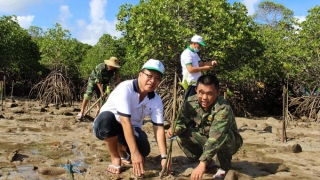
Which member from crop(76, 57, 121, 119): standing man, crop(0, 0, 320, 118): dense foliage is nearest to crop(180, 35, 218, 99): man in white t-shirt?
crop(76, 57, 121, 119): standing man

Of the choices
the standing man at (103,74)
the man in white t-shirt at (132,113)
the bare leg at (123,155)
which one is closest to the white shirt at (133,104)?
the man in white t-shirt at (132,113)

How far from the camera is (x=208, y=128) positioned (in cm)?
312

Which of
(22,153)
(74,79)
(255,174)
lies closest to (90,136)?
(22,153)

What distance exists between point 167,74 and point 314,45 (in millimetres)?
3572

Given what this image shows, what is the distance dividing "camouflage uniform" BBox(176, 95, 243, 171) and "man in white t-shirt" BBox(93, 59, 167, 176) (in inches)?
11.0

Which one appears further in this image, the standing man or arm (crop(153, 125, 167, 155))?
the standing man

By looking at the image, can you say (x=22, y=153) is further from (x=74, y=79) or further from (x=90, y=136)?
(x=74, y=79)

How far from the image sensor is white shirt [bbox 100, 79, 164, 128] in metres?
2.73

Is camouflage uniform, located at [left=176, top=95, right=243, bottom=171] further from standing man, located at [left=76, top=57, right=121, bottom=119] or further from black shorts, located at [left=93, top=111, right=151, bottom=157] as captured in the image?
standing man, located at [left=76, top=57, right=121, bottom=119]

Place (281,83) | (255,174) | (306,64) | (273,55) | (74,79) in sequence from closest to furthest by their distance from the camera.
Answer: (255,174) → (306,64) → (273,55) → (281,83) → (74,79)

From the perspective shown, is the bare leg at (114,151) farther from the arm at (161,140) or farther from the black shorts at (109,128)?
→ the arm at (161,140)

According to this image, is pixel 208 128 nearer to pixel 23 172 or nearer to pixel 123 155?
pixel 123 155

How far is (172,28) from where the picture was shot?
24.9 ft

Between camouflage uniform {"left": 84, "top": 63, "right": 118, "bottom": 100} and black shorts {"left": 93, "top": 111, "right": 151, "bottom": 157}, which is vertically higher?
camouflage uniform {"left": 84, "top": 63, "right": 118, "bottom": 100}
